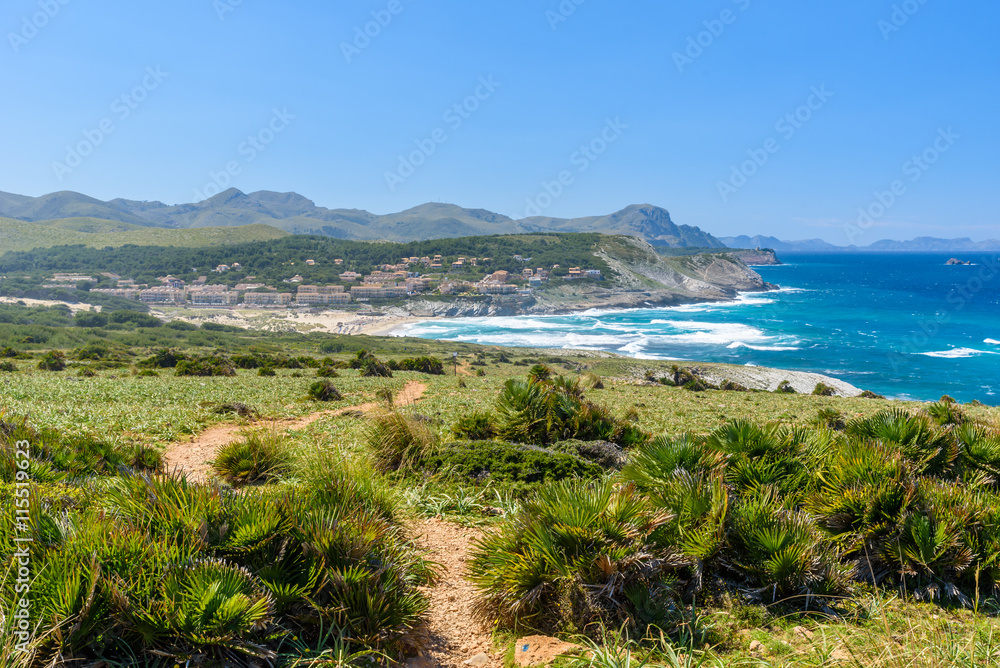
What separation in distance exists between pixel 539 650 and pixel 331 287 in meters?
128

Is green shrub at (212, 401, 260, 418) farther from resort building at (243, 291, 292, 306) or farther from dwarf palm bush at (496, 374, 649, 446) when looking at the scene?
resort building at (243, 291, 292, 306)

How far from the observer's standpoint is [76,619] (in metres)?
2.61

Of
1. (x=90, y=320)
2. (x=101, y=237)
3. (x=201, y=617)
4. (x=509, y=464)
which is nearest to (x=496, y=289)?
(x=90, y=320)

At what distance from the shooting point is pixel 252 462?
23.2ft

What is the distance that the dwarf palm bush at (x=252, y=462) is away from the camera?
22.9ft

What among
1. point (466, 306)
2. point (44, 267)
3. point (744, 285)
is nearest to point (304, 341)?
point (466, 306)

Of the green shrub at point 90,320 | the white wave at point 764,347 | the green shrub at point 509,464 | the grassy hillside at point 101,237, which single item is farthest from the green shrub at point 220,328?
the grassy hillside at point 101,237

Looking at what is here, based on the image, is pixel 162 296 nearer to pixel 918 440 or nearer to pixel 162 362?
pixel 162 362

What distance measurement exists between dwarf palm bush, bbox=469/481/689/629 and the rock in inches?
5.9

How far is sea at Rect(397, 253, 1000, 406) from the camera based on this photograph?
53156 millimetres

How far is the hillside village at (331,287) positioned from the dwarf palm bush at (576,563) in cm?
11182

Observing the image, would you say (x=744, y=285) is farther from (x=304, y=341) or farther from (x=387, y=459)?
(x=387, y=459)

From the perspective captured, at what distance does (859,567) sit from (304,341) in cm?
6957

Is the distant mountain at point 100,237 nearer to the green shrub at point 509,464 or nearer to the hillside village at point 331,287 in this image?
the hillside village at point 331,287
